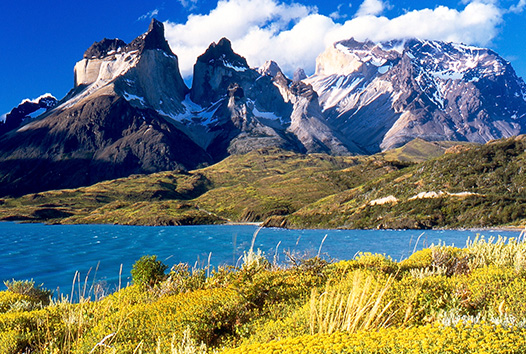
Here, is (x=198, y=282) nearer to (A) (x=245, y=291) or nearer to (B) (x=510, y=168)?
(A) (x=245, y=291)

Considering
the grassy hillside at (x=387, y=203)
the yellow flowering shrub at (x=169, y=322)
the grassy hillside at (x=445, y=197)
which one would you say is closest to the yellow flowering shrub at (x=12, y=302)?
the yellow flowering shrub at (x=169, y=322)

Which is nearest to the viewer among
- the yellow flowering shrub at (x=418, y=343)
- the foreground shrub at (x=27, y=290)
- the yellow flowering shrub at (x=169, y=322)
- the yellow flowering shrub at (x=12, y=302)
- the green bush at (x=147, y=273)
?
the yellow flowering shrub at (x=418, y=343)

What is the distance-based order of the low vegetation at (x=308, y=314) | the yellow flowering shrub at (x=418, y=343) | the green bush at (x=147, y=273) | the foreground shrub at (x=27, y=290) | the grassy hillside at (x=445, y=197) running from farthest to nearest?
the grassy hillside at (x=445, y=197)
the foreground shrub at (x=27, y=290)
the green bush at (x=147, y=273)
the low vegetation at (x=308, y=314)
the yellow flowering shrub at (x=418, y=343)

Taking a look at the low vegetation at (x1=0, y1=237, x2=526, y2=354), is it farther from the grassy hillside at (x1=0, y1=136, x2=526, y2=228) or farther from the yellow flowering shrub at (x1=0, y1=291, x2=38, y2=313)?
the grassy hillside at (x1=0, y1=136, x2=526, y2=228)

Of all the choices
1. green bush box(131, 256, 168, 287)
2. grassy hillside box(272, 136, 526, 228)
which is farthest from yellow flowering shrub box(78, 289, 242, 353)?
grassy hillside box(272, 136, 526, 228)

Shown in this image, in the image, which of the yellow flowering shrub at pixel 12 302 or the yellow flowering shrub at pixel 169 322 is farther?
the yellow flowering shrub at pixel 12 302

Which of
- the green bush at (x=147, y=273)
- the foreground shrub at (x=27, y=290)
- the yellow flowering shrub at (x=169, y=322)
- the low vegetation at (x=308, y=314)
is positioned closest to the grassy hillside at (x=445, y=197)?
the low vegetation at (x=308, y=314)

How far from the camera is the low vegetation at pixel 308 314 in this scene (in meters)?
5.47

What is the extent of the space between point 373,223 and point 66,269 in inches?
3241

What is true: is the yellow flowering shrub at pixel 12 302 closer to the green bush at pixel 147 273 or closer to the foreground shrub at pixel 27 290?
the foreground shrub at pixel 27 290

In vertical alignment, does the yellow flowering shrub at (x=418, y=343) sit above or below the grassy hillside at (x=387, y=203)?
above

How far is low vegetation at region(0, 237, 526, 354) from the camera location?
547 centimetres

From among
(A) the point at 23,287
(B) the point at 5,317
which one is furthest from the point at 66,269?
(B) the point at 5,317

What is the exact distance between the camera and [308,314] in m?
8.11
